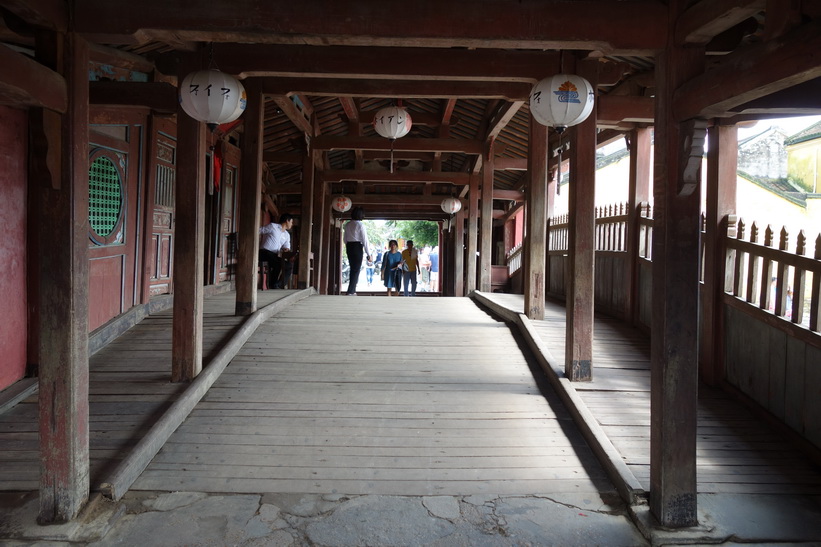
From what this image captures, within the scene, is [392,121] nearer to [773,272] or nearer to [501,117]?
[501,117]

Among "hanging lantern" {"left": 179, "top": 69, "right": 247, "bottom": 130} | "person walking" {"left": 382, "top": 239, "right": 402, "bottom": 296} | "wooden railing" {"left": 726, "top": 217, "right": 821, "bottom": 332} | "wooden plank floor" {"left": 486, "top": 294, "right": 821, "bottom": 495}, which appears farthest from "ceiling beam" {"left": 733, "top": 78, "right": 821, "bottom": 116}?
"person walking" {"left": 382, "top": 239, "right": 402, "bottom": 296}

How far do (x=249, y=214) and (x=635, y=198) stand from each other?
5079 mm

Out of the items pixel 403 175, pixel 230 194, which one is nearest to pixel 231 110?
pixel 230 194

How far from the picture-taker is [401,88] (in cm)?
Answer: 731

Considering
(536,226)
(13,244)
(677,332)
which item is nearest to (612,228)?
(536,226)

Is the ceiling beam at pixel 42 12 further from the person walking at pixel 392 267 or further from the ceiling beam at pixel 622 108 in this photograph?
the person walking at pixel 392 267

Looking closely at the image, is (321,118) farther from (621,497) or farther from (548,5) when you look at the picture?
(621,497)

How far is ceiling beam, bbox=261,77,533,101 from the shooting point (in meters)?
7.10

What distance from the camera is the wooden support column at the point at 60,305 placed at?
3367mm

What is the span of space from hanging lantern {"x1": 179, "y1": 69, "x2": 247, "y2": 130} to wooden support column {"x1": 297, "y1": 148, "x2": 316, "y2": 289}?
6113 mm

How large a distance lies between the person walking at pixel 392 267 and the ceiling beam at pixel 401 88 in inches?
266

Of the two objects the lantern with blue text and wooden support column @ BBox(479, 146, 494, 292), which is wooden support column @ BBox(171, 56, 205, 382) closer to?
the lantern with blue text

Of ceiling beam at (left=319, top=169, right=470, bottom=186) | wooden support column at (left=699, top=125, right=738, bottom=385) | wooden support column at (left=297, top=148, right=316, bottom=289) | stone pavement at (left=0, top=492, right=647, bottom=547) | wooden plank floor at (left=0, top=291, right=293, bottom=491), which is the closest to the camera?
stone pavement at (left=0, top=492, right=647, bottom=547)

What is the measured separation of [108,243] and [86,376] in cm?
348
